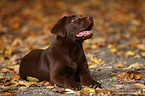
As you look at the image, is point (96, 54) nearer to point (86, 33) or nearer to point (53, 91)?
point (86, 33)

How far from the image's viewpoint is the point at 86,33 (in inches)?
174

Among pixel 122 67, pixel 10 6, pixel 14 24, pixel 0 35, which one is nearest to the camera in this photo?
pixel 122 67

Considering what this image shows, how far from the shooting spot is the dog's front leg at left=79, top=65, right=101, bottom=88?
160 inches

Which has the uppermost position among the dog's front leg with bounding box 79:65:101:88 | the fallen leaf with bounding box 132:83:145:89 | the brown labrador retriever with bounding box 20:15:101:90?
the brown labrador retriever with bounding box 20:15:101:90

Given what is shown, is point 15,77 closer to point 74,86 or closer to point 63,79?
point 63,79

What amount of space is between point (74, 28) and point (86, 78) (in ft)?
2.74

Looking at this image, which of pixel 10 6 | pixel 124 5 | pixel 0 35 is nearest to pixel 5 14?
pixel 10 6

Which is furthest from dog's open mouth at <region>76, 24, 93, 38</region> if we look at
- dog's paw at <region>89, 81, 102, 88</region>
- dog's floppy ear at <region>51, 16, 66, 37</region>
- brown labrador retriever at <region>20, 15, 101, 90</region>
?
dog's paw at <region>89, 81, 102, 88</region>

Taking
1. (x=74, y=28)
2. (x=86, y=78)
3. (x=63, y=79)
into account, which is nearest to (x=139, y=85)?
(x=86, y=78)

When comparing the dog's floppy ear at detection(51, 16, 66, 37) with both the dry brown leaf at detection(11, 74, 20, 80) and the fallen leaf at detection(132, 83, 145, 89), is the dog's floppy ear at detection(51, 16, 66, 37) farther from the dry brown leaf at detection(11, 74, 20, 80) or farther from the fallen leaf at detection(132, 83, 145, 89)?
the fallen leaf at detection(132, 83, 145, 89)

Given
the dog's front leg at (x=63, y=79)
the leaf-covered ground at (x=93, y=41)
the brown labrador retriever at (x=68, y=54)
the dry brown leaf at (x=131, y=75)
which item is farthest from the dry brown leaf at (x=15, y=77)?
the dry brown leaf at (x=131, y=75)

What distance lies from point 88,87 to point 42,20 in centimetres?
796

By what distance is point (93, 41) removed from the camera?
27.3ft

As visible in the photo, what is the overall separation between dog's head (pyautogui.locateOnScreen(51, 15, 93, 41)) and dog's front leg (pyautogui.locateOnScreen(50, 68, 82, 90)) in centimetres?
55
